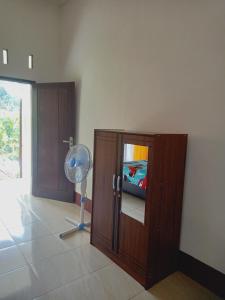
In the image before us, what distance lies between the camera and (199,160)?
6.47 feet

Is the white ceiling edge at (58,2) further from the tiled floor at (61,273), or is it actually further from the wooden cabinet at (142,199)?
the tiled floor at (61,273)

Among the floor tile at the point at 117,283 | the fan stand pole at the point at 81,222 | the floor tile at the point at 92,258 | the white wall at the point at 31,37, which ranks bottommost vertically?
the floor tile at the point at 117,283

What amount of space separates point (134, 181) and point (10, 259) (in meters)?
1.51

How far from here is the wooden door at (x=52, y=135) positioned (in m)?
3.70

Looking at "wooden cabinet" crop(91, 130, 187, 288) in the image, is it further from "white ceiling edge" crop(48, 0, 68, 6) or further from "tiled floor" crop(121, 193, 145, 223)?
"white ceiling edge" crop(48, 0, 68, 6)

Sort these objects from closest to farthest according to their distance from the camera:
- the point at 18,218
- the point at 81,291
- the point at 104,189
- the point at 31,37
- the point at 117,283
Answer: the point at 81,291, the point at 117,283, the point at 104,189, the point at 18,218, the point at 31,37

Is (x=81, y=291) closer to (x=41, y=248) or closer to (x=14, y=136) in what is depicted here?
(x=41, y=248)

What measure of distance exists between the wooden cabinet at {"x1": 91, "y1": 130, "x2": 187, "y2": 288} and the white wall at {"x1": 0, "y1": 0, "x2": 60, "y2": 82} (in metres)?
2.30

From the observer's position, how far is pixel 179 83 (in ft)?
6.87

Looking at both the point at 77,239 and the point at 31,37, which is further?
the point at 31,37

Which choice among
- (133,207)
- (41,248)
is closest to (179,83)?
(133,207)

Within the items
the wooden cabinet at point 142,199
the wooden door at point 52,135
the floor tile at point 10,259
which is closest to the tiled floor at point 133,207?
the wooden cabinet at point 142,199

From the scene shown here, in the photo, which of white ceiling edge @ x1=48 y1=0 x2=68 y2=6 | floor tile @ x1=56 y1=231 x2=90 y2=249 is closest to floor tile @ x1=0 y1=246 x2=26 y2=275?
floor tile @ x1=56 y1=231 x2=90 y2=249

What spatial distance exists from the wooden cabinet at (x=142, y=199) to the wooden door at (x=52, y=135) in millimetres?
1596
